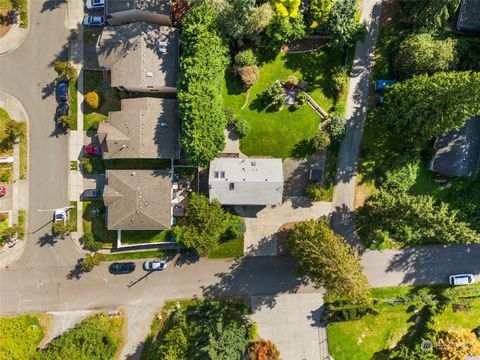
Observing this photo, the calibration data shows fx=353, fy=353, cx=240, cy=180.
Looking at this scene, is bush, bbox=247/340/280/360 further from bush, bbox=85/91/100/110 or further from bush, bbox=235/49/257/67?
bush, bbox=85/91/100/110

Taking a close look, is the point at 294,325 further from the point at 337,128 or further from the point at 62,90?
the point at 62,90

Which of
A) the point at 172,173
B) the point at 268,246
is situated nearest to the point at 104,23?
the point at 172,173

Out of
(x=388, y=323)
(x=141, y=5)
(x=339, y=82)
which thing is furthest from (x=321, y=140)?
(x=141, y=5)

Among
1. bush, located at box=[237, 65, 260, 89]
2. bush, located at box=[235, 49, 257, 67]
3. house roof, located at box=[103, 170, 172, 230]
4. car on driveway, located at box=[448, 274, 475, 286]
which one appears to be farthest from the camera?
car on driveway, located at box=[448, 274, 475, 286]

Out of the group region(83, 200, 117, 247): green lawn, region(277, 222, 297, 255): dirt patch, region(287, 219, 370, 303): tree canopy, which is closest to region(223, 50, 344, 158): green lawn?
region(277, 222, 297, 255): dirt patch

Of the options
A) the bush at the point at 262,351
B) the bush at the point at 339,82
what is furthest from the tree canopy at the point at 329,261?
the bush at the point at 339,82
